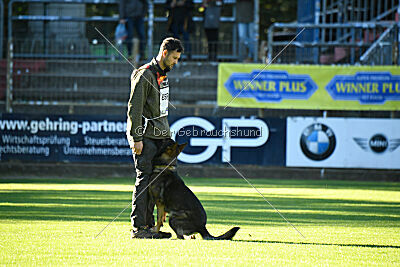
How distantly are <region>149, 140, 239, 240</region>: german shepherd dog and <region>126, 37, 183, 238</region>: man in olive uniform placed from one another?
12 cm

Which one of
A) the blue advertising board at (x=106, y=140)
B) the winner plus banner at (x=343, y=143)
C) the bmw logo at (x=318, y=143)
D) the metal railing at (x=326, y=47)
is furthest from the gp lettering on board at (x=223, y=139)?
the metal railing at (x=326, y=47)

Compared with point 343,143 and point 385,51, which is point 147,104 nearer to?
point 343,143

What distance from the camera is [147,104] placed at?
8.25m

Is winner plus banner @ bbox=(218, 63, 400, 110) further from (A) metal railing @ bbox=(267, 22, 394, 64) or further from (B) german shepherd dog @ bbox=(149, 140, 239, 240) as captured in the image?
(B) german shepherd dog @ bbox=(149, 140, 239, 240)

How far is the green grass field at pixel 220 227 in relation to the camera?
263 inches

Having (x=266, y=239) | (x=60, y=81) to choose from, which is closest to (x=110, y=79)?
(x=60, y=81)

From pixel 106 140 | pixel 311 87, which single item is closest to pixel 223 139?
pixel 311 87

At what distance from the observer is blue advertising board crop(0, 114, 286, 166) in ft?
59.4

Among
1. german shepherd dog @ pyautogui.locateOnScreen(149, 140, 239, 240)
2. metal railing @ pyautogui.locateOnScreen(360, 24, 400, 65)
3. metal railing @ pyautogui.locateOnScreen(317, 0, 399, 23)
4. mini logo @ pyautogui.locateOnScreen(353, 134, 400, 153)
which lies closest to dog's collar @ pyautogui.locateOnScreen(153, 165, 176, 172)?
german shepherd dog @ pyautogui.locateOnScreen(149, 140, 239, 240)

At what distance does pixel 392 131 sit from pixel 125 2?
7.70 m

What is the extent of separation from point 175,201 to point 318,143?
1090 centimetres

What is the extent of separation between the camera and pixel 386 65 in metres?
19.1

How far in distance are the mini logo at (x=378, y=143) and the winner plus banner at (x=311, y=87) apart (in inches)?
34.3

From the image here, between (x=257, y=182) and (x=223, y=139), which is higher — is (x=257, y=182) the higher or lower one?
the lower one
